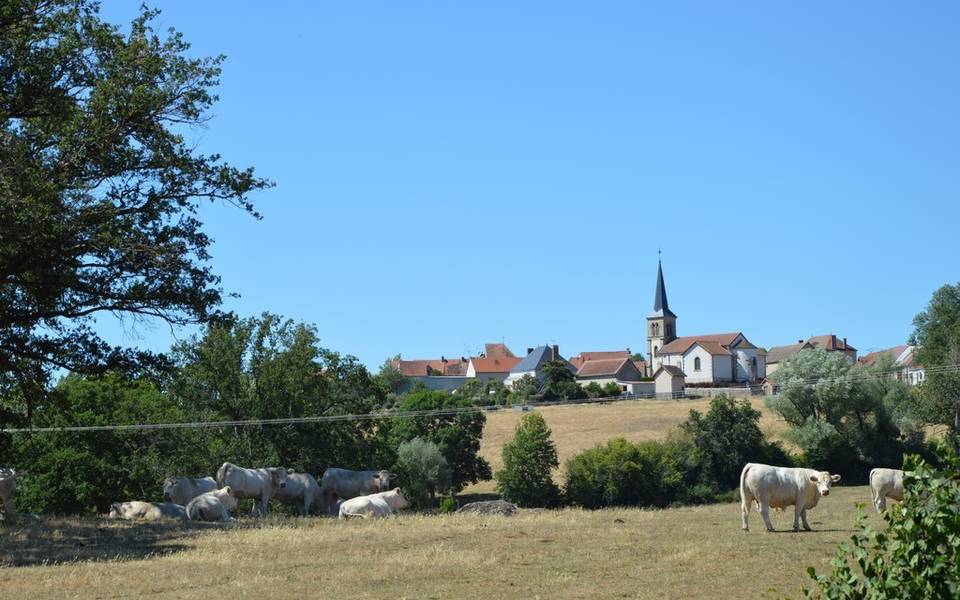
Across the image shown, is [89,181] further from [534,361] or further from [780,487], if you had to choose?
[534,361]

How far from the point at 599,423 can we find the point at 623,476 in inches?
1315

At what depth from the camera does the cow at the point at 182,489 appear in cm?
3459

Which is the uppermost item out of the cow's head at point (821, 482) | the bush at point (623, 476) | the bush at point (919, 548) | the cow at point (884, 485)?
the bush at point (919, 548)

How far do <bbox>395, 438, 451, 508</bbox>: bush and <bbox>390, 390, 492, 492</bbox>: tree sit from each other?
3.96m

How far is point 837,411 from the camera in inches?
2835

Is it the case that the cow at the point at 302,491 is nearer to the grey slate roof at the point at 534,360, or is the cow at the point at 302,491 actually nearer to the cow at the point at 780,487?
the cow at the point at 780,487

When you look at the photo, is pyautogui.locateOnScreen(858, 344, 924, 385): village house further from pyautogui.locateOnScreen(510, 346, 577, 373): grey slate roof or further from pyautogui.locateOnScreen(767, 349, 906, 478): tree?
pyautogui.locateOnScreen(510, 346, 577, 373): grey slate roof

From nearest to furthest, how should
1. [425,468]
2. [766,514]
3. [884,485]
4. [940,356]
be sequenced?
[766,514] < [884,485] < [425,468] < [940,356]

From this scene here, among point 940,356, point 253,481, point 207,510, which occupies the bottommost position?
point 207,510

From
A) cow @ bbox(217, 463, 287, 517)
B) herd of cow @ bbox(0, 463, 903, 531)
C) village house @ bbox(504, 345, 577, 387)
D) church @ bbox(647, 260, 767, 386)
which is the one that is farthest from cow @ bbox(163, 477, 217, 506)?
village house @ bbox(504, 345, 577, 387)

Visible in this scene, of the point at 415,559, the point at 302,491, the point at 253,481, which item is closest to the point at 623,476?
the point at 302,491

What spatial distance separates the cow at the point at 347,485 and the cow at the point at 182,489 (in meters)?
3.71

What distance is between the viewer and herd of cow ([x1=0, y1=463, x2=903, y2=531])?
2353 cm

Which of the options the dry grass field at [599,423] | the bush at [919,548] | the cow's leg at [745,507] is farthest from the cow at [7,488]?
the dry grass field at [599,423]
